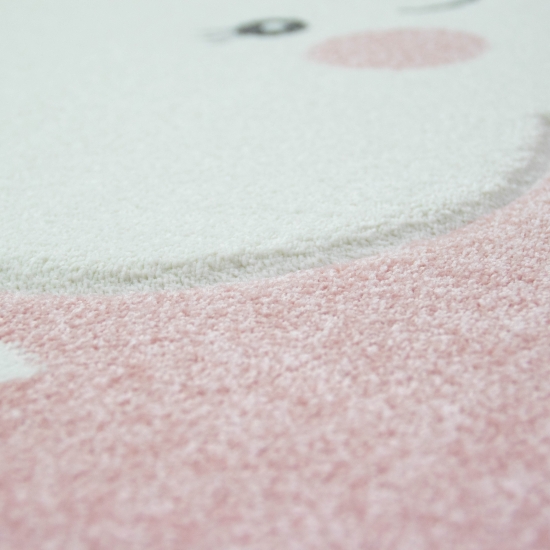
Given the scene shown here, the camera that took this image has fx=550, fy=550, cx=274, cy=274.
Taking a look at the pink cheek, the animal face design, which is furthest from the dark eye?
the pink cheek

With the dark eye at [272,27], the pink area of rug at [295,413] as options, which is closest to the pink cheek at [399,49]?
the dark eye at [272,27]

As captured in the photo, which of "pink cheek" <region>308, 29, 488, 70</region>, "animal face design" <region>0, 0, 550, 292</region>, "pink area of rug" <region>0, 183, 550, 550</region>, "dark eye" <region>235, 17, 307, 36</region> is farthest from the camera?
"dark eye" <region>235, 17, 307, 36</region>

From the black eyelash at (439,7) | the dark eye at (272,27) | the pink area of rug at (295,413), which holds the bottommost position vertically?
the pink area of rug at (295,413)

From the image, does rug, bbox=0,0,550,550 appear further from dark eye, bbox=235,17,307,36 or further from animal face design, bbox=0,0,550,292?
dark eye, bbox=235,17,307,36

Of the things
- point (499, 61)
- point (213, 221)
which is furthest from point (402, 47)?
point (213, 221)

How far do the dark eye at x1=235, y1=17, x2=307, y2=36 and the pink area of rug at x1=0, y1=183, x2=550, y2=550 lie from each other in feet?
3.34

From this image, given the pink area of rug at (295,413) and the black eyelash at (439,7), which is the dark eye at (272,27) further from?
the pink area of rug at (295,413)

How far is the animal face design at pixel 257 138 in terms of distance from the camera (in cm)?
65

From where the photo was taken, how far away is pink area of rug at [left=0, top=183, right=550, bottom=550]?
0.37m

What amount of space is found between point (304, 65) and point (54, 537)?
1058 millimetres

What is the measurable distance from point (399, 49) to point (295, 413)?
1014 mm

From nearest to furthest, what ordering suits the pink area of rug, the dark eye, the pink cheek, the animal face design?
the pink area of rug → the animal face design → the pink cheek → the dark eye

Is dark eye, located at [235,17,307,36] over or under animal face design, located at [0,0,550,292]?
over

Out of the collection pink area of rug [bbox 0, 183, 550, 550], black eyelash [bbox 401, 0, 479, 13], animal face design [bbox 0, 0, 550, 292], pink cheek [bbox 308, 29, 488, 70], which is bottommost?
pink area of rug [bbox 0, 183, 550, 550]
